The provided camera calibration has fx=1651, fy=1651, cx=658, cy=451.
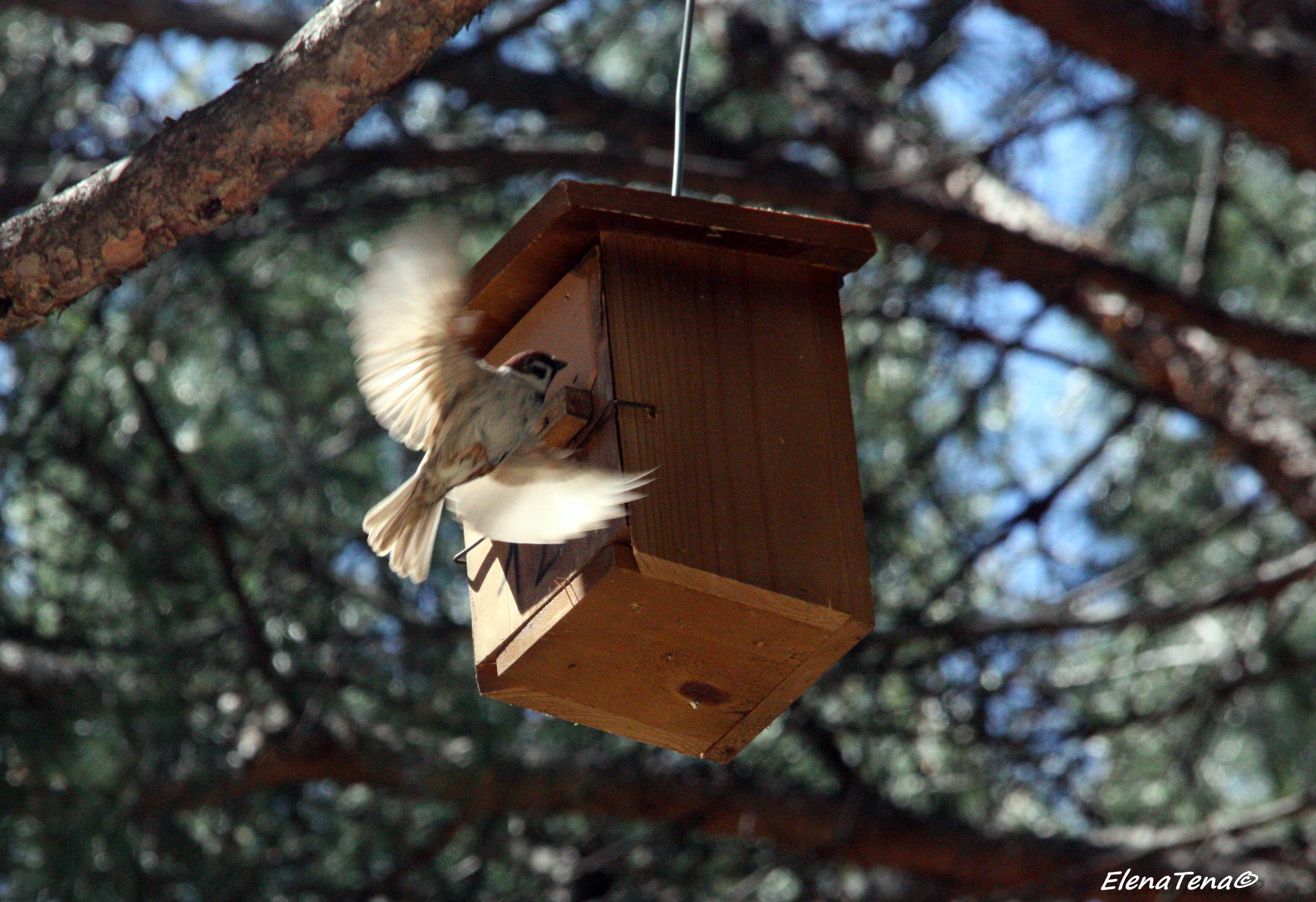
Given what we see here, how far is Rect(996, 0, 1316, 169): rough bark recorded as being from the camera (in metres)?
4.09

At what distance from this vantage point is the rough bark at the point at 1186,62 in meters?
4.09

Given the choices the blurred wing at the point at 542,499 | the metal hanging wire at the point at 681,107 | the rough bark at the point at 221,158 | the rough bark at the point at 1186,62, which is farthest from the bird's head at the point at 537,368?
the rough bark at the point at 1186,62

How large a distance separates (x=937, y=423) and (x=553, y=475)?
355 cm

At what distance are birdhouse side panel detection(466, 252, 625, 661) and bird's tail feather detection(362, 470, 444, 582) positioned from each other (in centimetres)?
7

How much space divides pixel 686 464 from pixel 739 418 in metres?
0.14

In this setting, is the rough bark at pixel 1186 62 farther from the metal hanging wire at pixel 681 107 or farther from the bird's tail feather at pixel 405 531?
the bird's tail feather at pixel 405 531

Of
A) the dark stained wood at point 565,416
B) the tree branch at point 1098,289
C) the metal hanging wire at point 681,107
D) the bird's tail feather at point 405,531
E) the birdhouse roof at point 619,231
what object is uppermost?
the tree branch at point 1098,289

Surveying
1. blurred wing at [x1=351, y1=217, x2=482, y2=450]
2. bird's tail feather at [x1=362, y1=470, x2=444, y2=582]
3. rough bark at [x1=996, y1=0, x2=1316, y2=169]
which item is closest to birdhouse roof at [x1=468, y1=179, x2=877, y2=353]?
blurred wing at [x1=351, y1=217, x2=482, y2=450]

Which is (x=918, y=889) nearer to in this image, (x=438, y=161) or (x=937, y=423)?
(x=937, y=423)

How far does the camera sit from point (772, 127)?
5918 millimetres

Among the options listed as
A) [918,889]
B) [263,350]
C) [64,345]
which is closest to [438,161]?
[263,350]

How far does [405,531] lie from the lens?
272cm

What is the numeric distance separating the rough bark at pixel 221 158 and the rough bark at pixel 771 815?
6.68 feet

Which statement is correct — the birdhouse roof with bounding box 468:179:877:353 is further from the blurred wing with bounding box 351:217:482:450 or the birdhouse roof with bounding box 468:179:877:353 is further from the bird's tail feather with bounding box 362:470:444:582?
the bird's tail feather with bounding box 362:470:444:582
